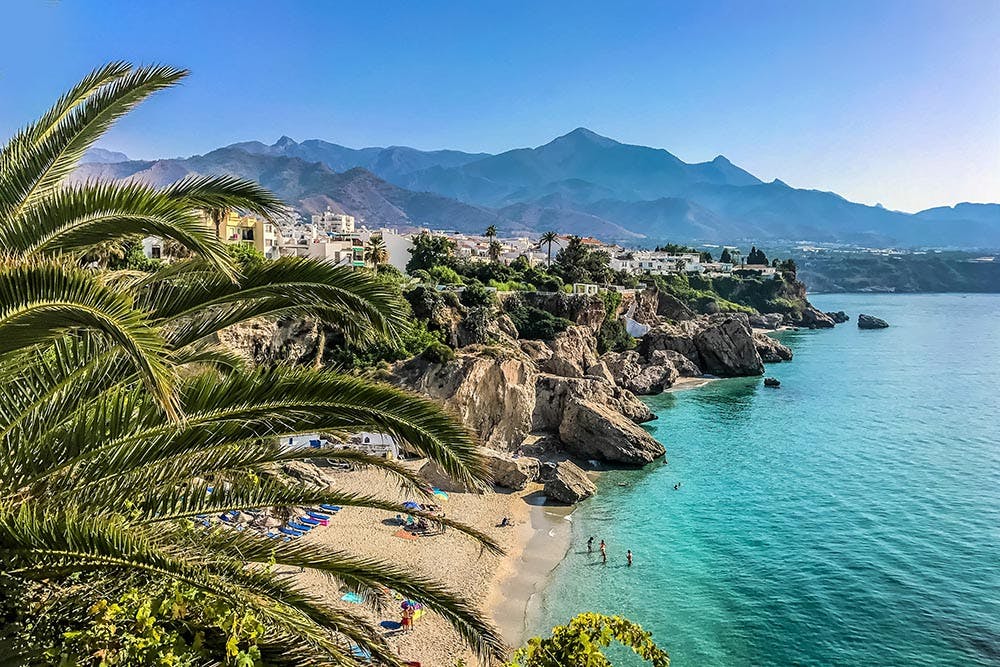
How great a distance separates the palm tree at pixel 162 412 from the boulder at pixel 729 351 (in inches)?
2406

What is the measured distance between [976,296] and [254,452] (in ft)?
734

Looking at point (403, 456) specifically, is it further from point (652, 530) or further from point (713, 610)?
point (713, 610)

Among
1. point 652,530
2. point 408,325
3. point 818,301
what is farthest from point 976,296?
point 408,325

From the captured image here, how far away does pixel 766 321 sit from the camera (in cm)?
10344

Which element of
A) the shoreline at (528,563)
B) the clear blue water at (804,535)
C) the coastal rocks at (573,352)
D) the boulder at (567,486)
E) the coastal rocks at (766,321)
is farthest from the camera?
the coastal rocks at (766,321)

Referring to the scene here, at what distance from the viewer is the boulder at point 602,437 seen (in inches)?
1368

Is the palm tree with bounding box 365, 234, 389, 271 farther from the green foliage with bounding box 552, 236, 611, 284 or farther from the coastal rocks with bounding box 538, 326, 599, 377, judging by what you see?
the green foliage with bounding box 552, 236, 611, 284

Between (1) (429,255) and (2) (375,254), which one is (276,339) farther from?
Result: (1) (429,255)

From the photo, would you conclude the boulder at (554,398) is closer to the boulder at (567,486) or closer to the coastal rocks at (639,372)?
the boulder at (567,486)

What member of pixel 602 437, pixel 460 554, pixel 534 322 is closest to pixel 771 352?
pixel 534 322

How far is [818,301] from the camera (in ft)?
554

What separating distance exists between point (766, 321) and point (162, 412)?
355ft

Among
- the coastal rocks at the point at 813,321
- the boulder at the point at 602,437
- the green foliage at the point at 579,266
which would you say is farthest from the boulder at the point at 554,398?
the coastal rocks at the point at 813,321

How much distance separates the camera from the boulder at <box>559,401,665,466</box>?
34.8 m
